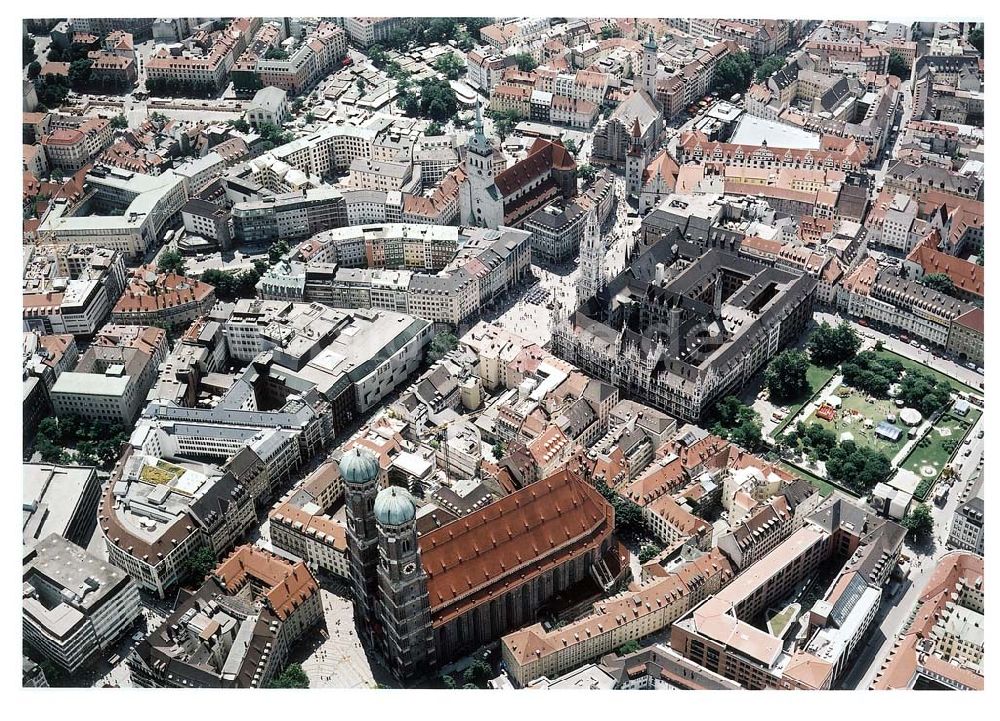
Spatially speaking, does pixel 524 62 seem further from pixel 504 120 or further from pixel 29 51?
pixel 29 51

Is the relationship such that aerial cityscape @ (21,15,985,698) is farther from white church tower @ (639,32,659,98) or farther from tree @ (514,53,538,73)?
tree @ (514,53,538,73)

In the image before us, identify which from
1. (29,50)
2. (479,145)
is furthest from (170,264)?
(29,50)

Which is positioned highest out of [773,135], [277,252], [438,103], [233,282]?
[438,103]

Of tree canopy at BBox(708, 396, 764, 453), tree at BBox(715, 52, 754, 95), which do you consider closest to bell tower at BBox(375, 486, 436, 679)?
tree canopy at BBox(708, 396, 764, 453)

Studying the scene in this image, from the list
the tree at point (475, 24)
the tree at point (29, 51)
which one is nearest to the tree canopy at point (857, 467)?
the tree at point (475, 24)

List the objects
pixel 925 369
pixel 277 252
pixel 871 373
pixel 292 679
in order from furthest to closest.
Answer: pixel 277 252, pixel 925 369, pixel 871 373, pixel 292 679

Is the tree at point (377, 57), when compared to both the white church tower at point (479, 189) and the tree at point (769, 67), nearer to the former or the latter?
the white church tower at point (479, 189)
